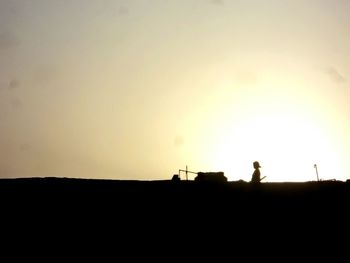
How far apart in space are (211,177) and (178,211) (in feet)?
4.83

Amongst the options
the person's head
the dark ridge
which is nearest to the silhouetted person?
the person's head

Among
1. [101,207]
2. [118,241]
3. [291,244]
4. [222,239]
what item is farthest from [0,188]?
[291,244]

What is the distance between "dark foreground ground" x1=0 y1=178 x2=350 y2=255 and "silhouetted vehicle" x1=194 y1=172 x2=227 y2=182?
6.2 inches

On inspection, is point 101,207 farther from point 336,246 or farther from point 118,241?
point 336,246

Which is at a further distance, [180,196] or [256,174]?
[256,174]

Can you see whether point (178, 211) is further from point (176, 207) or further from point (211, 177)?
point (211, 177)

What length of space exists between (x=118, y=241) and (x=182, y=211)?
202 cm

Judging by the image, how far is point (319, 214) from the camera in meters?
11.6

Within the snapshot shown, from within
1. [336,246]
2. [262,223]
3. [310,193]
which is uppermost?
[310,193]

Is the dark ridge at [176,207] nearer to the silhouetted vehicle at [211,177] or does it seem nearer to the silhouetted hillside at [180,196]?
the silhouetted hillside at [180,196]

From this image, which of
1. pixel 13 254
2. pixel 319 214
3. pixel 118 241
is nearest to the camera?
pixel 13 254

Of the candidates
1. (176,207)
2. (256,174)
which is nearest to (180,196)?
(176,207)

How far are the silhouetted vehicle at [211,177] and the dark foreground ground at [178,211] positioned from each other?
0.51ft

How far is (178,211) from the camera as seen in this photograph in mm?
10766
